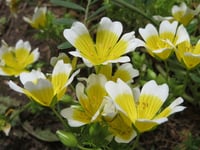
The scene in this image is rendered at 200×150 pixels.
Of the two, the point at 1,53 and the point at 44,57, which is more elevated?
the point at 1,53

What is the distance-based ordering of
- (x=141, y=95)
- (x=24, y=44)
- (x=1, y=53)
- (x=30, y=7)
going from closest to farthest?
1. (x=141, y=95)
2. (x=1, y=53)
3. (x=24, y=44)
4. (x=30, y=7)

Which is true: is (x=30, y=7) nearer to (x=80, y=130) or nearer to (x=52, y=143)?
(x=52, y=143)

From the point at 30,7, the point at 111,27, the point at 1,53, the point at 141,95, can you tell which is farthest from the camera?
the point at 30,7

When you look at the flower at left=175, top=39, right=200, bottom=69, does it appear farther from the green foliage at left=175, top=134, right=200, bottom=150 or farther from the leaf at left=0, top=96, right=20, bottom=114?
the leaf at left=0, top=96, right=20, bottom=114

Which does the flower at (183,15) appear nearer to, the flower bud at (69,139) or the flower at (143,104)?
the flower at (143,104)

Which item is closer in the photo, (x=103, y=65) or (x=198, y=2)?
(x=103, y=65)

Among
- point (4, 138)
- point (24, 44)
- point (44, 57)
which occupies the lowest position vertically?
point (4, 138)

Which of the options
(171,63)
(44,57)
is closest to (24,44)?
(44,57)
